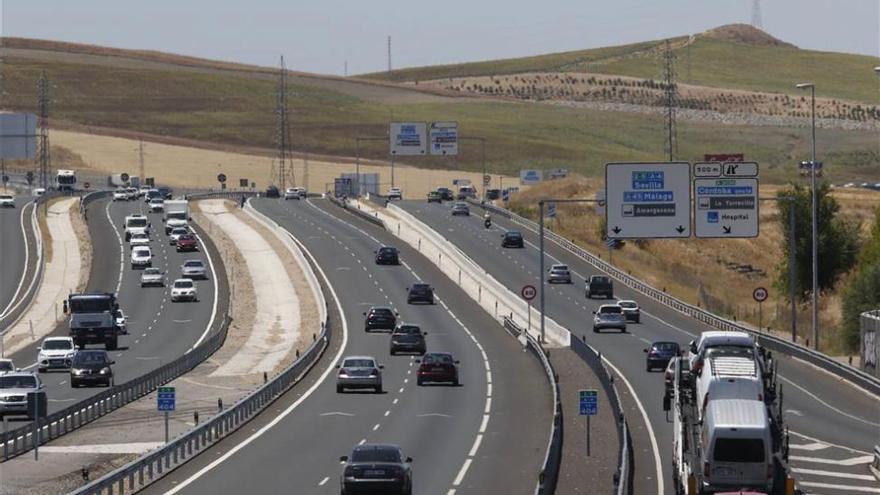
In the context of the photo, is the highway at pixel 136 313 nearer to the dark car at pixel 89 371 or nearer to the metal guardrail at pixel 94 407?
the dark car at pixel 89 371

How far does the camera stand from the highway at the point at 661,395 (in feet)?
150

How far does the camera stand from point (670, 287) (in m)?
120

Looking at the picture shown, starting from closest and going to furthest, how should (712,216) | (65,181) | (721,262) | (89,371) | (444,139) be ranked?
(712,216) → (89,371) → (721,262) → (444,139) → (65,181)

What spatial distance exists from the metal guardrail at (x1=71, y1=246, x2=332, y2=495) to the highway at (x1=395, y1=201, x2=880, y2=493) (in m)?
10.3

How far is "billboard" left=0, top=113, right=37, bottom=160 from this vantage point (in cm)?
10194

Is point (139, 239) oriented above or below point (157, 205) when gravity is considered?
below

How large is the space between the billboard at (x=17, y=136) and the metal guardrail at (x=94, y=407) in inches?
1079

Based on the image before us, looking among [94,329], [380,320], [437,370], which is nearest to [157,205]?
[380,320]

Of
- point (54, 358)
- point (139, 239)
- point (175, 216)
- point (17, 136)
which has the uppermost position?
point (17, 136)

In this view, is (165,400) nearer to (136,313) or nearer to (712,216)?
(712,216)

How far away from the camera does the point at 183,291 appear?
334 feet

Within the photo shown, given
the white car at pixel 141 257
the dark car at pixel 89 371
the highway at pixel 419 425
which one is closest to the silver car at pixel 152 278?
the white car at pixel 141 257

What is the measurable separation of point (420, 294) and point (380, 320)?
1308 cm

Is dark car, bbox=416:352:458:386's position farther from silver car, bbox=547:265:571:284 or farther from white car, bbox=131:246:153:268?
white car, bbox=131:246:153:268
